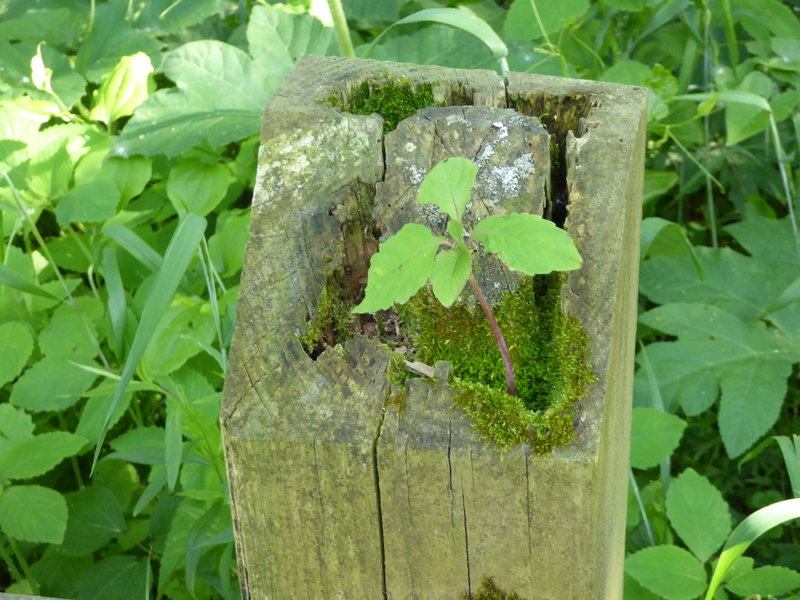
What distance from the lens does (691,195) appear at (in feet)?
12.3

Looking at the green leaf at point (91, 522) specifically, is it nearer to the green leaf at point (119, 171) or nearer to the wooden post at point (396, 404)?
the green leaf at point (119, 171)

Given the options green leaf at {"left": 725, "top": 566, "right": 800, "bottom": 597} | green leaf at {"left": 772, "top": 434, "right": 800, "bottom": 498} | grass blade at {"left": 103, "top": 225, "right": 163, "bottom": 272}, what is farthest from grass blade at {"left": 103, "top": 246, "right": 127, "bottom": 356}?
green leaf at {"left": 725, "top": 566, "right": 800, "bottom": 597}

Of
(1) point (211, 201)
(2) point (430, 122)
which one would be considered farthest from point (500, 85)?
(1) point (211, 201)

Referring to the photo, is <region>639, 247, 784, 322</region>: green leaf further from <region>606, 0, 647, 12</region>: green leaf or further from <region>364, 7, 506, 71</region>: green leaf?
<region>364, 7, 506, 71</region>: green leaf

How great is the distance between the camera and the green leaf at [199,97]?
2.82 meters

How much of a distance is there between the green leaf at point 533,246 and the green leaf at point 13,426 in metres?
1.74

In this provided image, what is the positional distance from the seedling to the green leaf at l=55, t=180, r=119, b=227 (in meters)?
1.78

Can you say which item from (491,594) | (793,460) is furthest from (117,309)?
(793,460)

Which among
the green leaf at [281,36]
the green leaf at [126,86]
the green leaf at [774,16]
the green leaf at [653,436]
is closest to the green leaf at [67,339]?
the green leaf at [126,86]

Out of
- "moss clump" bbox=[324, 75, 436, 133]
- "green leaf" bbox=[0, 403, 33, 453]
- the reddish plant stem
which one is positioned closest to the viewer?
the reddish plant stem

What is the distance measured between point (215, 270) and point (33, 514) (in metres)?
0.78

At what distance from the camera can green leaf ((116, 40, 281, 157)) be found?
111 inches

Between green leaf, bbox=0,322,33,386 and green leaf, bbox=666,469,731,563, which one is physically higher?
green leaf, bbox=0,322,33,386

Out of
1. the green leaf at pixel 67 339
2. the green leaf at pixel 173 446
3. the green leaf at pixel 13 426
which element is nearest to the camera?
the green leaf at pixel 173 446
